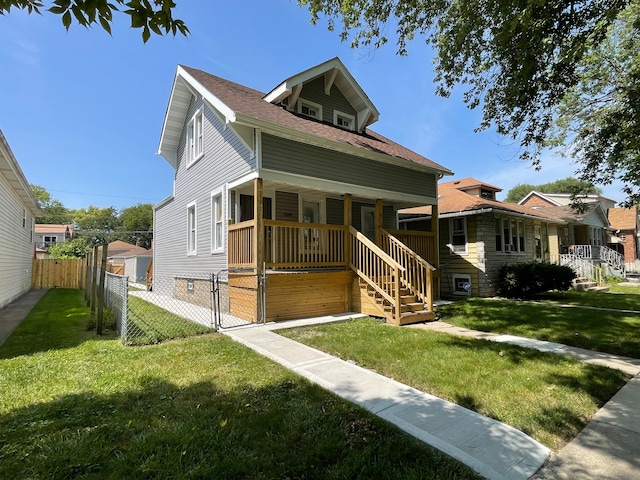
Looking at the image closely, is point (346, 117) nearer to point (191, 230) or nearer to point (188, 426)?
point (191, 230)

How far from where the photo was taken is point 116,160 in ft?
138

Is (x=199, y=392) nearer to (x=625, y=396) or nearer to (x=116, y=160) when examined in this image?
(x=625, y=396)

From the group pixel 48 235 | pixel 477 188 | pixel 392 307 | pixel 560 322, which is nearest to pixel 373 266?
pixel 392 307

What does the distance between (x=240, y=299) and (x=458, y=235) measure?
995cm

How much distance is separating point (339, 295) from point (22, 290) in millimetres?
15406

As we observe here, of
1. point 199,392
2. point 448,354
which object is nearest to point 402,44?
point 448,354

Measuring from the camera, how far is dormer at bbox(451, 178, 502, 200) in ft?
59.1

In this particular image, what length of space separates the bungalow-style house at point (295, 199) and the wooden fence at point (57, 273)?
10.3 meters

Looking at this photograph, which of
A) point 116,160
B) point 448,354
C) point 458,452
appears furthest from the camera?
point 116,160

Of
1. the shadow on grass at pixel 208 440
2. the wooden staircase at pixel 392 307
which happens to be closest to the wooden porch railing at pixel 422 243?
the wooden staircase at pixel 392 307

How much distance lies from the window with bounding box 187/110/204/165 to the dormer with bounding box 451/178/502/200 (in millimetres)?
13542

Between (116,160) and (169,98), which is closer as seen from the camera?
(169,98)

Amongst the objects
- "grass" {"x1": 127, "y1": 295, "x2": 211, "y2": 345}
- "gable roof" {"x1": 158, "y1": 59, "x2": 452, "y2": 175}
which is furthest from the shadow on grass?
"gable roof" {"x1": 158, "y1": 59, "x2": 452, "y2": 175}

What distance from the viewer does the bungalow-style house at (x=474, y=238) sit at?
532 inches
